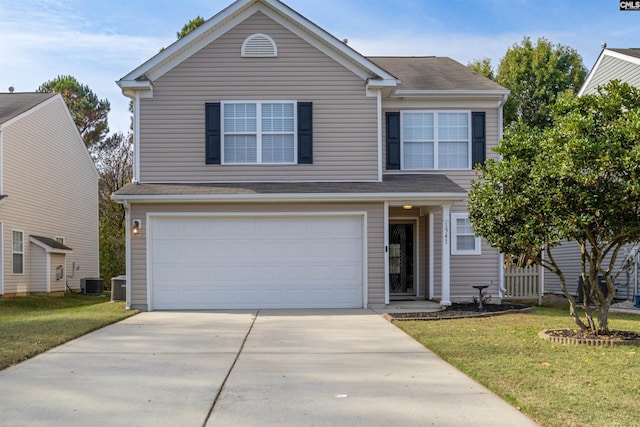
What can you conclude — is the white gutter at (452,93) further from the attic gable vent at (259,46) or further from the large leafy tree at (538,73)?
the large leafy tree at (538,73)

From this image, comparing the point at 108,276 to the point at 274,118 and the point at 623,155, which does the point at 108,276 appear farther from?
the point at 623,155

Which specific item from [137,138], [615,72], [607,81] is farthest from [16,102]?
[615,72]

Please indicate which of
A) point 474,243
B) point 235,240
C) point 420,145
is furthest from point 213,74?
point 474,243

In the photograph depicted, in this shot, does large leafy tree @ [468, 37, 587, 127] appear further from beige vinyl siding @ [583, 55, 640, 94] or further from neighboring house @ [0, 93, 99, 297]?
neighboring house @ [0, 93, 99, 297]

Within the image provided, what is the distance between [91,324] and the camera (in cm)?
1157

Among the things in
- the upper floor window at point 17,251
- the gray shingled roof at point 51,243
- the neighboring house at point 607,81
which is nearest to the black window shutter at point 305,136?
the neighboring house at point 607,81

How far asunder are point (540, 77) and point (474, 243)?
71.4 feet

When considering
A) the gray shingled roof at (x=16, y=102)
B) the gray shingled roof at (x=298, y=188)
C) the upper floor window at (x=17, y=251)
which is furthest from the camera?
the gray shingled roof at (x=16, y=102)

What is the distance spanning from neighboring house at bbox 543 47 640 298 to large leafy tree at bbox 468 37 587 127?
11449mm

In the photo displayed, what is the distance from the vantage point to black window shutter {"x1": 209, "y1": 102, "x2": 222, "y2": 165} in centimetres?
1486

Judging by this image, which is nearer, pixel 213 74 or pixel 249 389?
pixel 249 389

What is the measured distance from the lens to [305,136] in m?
14.9

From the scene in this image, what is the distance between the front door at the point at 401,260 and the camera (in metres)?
16.9

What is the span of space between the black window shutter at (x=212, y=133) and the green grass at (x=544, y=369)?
19.5 feet
